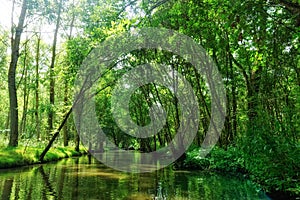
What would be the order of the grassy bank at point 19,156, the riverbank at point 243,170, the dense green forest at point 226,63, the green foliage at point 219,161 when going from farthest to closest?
1. the grassy bank at point 19,156
2. the green foliage at point 219,161
3. the riverbank at point 243,170
4. the dense green forest at point 226,63

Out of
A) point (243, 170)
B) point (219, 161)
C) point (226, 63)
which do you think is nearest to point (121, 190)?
point (243, 170)

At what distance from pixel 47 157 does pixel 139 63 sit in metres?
9.74

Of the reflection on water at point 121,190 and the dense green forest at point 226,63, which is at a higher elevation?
the dense green forest at point 226,63

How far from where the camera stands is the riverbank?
7641mm

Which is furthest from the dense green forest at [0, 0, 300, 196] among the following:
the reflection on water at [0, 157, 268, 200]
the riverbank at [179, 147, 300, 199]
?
the reflection on water at [0, 157, 268, 200]

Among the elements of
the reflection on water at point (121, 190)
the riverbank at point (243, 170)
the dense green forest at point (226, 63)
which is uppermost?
the dense green forest at point (226, 63)

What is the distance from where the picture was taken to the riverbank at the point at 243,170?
25.1ft

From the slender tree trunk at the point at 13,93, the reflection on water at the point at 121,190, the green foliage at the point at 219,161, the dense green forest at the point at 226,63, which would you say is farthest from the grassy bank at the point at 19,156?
the green foliage at the point at 219,161

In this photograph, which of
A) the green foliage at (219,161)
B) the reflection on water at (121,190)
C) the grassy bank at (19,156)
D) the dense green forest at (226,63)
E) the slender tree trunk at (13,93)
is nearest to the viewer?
the dense green forest at (226,63)

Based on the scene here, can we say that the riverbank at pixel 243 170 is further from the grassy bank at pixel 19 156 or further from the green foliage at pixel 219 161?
the grassy bank at pixel 19 156

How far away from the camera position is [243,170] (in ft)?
46.7

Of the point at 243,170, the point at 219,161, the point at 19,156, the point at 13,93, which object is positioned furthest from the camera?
the point at 13,93

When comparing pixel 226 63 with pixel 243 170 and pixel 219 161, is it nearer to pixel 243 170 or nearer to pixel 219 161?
pixel 219 161

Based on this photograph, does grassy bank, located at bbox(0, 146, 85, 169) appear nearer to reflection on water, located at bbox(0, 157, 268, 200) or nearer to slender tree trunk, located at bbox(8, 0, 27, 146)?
slender tree trunk, located at bbox(8, 0, 27, 146)
